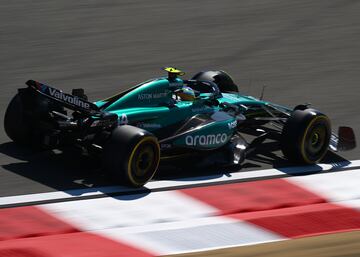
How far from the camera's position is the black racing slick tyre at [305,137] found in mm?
10234

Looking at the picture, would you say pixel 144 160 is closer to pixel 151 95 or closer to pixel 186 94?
pixel 151 95

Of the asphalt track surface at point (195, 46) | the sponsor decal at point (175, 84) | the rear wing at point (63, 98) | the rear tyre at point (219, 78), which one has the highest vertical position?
the asphalt track surface at point (195, 46)

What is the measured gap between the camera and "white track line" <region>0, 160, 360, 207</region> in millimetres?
8969

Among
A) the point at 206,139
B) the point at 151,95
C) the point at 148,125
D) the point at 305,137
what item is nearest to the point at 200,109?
the point at 206,139

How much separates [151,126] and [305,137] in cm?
170

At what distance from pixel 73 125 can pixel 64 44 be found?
5.35m

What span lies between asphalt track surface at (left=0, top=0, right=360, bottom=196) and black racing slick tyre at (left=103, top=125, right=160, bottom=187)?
163 centimetres

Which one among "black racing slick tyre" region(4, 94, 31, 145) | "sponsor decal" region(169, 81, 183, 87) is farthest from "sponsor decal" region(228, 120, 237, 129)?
"black racing slick tyre" region(4, 94, 31, 145)

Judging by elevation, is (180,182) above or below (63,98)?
below

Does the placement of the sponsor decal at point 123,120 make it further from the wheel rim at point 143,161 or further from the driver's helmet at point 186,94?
the driver's helmet at point 186,94

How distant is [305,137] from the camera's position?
10.3 metres

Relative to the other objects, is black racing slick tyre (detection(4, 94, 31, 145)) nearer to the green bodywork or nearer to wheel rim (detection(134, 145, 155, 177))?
the green bodywork

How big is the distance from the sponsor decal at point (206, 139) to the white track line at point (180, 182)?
15.2 inches

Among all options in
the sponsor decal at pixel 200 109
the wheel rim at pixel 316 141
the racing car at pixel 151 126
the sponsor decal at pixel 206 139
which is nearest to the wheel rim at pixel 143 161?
the racing car at pixel 151 126
